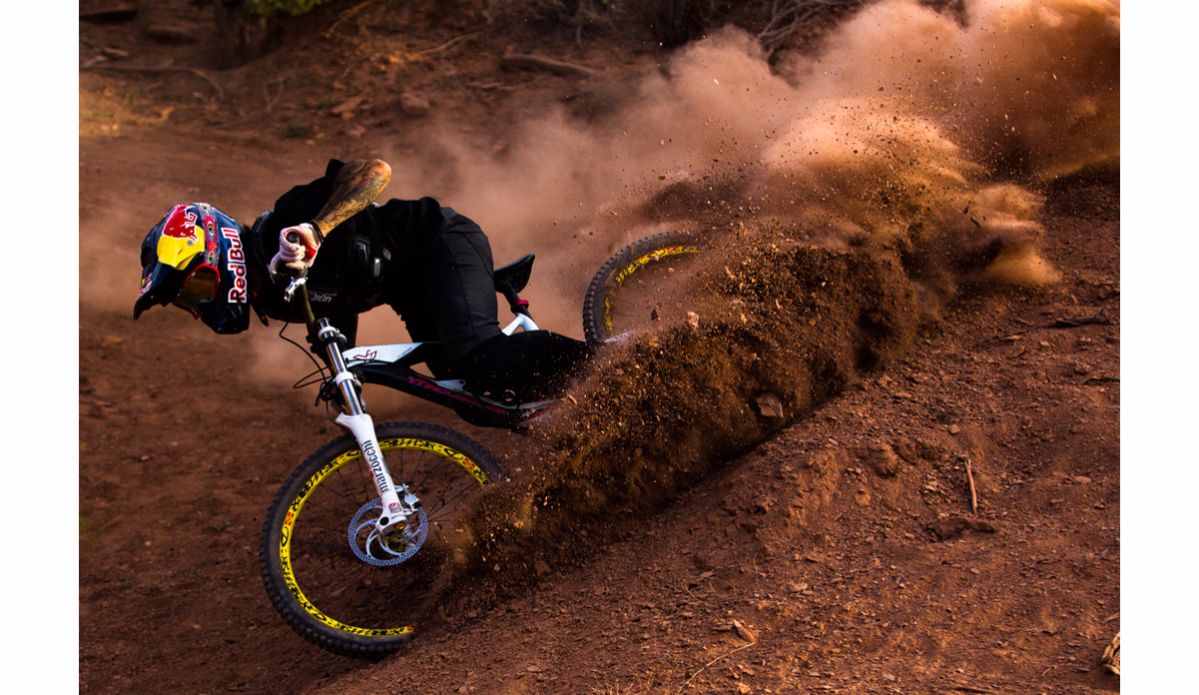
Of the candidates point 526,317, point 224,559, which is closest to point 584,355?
point 526,317

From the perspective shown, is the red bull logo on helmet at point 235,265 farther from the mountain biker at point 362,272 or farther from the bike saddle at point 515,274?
the bike saddle at point 515,274

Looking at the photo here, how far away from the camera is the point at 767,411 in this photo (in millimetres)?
3748

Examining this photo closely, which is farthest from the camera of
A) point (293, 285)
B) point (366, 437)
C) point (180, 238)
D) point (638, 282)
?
point (638, 282)

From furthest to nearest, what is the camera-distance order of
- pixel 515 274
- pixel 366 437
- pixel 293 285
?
pixel 515 274 → pixel 366 437 → pixel 293 285

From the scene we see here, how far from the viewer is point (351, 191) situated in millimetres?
3371

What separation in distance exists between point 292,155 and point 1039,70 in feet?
27.4

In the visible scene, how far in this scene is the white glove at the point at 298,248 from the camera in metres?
3.02

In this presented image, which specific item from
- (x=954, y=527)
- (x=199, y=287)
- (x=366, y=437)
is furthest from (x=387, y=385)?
(x=954, y=527)

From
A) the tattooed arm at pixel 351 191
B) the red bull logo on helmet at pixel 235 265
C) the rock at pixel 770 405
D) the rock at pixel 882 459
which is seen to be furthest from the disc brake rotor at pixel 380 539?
the rock at pixel 882 459

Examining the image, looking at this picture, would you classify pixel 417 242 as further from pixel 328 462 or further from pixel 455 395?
pixel 328 462

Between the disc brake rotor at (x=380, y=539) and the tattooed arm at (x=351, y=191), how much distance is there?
1230 mm

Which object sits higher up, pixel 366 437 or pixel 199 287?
pixel 199 287

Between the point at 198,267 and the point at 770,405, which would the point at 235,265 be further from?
the point at 770,405

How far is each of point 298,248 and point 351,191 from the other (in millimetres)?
474
